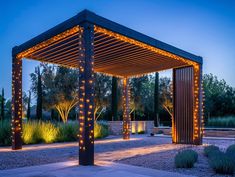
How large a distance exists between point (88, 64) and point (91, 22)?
111 cm

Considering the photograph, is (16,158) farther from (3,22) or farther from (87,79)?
(3,22)

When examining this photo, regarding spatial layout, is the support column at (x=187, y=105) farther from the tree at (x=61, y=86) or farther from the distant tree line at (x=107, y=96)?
the tree at (x=61, y=86)

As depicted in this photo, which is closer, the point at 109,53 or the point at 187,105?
the point at 109,53

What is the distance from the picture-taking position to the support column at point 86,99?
707cm

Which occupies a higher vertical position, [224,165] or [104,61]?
[104,61]

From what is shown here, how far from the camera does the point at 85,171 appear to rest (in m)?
6.17

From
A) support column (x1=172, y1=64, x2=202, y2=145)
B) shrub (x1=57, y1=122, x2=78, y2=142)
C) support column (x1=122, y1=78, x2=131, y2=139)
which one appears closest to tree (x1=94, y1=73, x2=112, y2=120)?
support column (x1=122, y1=78, x2=131, y2=139)

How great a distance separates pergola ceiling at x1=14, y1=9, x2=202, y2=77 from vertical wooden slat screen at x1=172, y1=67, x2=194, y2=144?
59 cm

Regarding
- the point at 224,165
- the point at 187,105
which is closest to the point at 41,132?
the point at 187,105

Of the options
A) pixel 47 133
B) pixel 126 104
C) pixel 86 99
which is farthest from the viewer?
pixel 126 104

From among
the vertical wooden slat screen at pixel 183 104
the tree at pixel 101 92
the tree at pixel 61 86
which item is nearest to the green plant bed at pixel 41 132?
the vertical wooden slat screen at pixel 183 104

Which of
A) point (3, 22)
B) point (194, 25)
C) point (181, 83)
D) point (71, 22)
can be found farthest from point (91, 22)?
point (3, 22)

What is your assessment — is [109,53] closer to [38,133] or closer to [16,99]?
[16,99]

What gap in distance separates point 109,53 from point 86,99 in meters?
3.71
